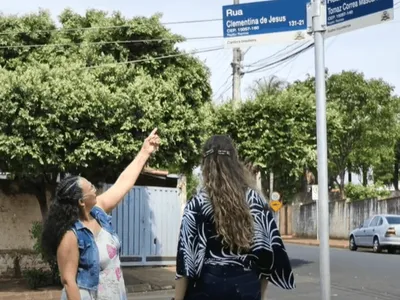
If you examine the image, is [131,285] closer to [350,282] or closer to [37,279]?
[37,279]

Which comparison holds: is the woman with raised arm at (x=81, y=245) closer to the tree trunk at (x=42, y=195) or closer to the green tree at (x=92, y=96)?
the green tree at (x=92, y=96)

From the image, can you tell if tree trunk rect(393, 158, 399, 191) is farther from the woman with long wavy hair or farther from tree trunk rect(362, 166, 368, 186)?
the woman with long wavy hair

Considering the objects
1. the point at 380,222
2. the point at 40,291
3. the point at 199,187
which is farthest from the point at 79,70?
the point at 380,222

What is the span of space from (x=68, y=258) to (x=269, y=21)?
11.1 feet

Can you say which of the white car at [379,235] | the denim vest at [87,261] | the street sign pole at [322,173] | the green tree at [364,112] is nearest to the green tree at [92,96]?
the street sign pole at [322,173]

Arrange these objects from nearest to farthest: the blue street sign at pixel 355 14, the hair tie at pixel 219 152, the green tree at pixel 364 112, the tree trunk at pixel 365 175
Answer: the hair tie at pixel 219 152
the blue street sign at pixel 355 14
the green tree at pixel 364 112
the tree trunk at pixel 365 175

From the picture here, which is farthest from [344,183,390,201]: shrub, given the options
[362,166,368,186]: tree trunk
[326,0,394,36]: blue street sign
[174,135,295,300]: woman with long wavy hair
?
[174,135,295,300]: woman with long wavy hair

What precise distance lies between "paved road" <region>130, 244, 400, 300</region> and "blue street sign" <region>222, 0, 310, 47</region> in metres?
6.80

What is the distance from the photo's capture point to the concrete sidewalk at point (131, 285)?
1324 cm

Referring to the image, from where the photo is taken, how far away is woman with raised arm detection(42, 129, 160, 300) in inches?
165

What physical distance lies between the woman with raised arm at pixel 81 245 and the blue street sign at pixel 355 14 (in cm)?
245

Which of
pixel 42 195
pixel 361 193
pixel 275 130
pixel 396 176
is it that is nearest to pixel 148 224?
pixel 275 130

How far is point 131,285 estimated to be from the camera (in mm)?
14648

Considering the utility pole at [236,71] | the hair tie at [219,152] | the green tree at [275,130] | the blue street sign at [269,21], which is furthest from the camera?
the utility pole at [236,71]
